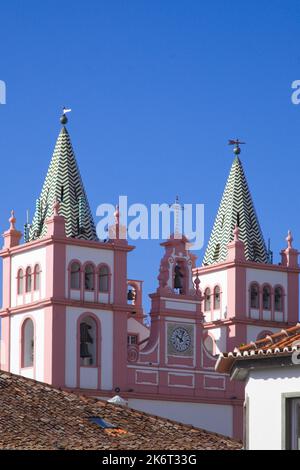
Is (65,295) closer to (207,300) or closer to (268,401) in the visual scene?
(207,300)

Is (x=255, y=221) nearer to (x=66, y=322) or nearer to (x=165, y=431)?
(x=66, y=322)

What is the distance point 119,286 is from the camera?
8525 centimetres

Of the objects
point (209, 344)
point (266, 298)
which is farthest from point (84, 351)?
point (266, 298)

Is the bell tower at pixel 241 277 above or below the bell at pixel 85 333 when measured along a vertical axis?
above

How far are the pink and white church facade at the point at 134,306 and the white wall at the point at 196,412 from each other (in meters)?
0.07

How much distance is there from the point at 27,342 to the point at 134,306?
663 centimetres

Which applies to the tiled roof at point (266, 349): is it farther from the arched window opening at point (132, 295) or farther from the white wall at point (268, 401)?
the arched window opening at point (132, 295)

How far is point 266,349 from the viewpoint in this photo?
110 ft

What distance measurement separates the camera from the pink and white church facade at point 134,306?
273ft

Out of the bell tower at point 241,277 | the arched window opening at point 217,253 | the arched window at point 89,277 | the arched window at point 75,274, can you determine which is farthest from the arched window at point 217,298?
the arched window at point 75,274

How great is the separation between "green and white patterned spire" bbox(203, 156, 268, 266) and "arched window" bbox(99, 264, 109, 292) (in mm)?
8359
